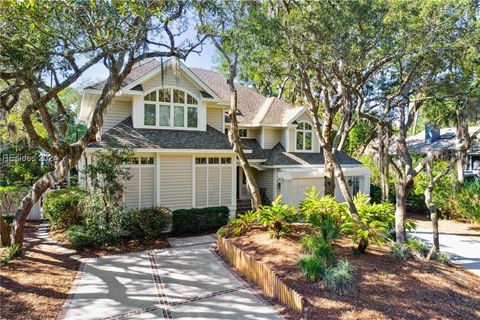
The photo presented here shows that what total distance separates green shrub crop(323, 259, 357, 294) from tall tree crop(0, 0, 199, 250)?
7.55m

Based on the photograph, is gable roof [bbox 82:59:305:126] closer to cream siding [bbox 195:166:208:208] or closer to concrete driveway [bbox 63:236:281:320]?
cream siding [bbox 195:166:208:208]

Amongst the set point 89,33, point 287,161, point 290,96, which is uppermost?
point 290,96

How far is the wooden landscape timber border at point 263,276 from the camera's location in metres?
6.07

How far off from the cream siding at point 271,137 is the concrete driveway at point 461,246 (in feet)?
28.0

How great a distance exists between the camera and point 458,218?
15.2 m

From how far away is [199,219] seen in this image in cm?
1241

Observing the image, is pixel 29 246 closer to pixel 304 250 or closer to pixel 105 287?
pixel 105 287

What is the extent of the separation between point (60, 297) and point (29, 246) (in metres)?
4.58

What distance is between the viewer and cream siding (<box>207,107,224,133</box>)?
1517 cm

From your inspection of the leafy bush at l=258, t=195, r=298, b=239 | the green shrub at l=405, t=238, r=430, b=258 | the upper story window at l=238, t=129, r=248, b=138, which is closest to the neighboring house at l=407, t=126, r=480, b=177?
the upper story window at l=238, t=129, r=248, b=138

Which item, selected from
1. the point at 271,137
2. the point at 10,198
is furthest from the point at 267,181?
the point at 10,198

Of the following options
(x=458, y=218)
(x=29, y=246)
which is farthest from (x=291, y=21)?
(x=458, y=218)

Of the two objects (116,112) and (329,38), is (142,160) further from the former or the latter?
(329,38)

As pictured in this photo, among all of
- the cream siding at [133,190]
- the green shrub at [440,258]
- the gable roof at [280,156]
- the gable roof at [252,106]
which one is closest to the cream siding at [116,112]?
the cream siding at [133,190]
